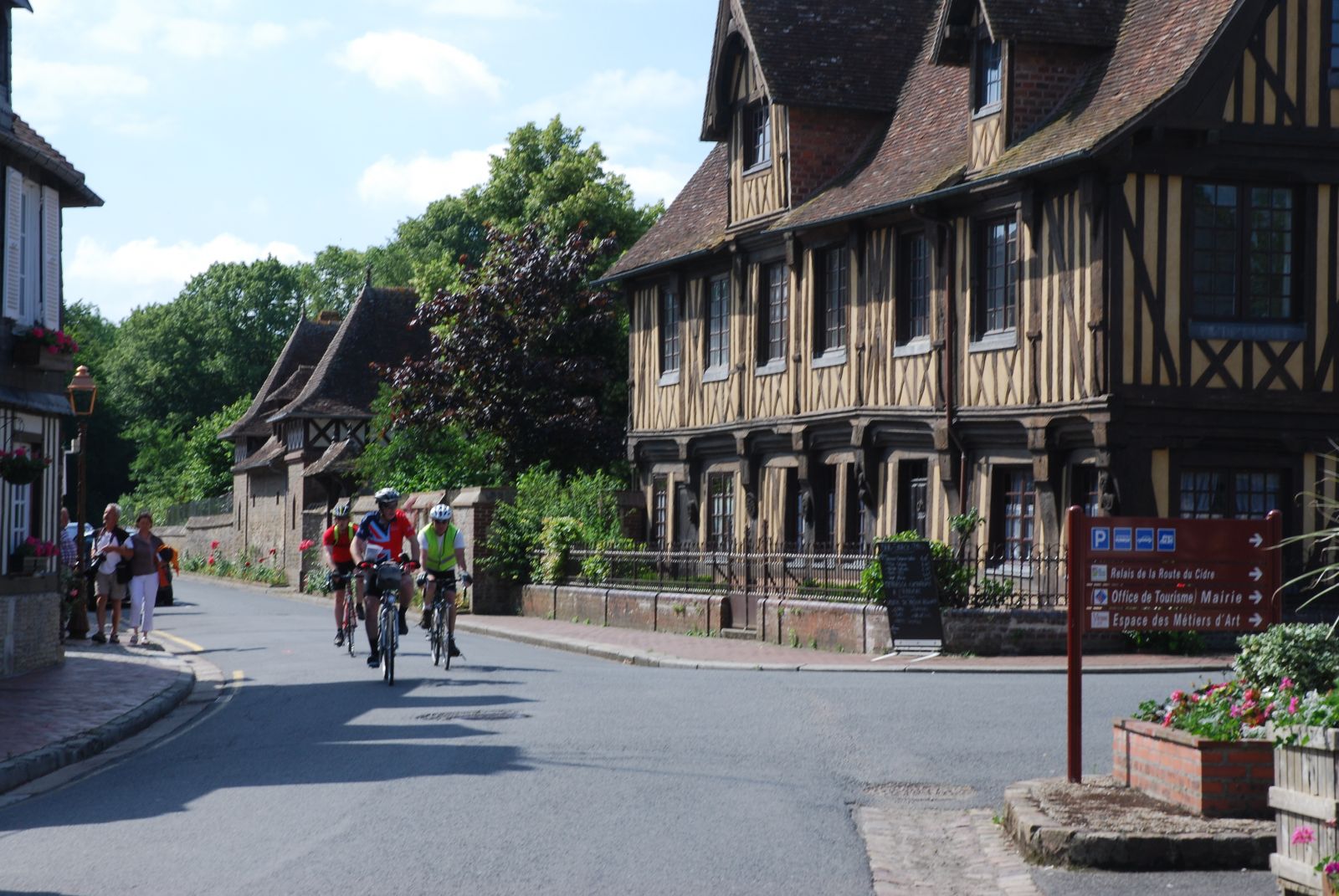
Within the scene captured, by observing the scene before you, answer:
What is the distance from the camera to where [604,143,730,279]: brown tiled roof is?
3092cm

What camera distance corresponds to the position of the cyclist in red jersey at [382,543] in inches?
682

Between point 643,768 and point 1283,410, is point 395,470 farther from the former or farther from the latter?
point 643,768

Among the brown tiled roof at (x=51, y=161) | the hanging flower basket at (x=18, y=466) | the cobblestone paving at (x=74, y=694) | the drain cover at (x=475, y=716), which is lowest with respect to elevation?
the cobblestone paving at (x=74, y=694)

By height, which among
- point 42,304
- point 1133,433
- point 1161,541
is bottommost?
point 1161,541

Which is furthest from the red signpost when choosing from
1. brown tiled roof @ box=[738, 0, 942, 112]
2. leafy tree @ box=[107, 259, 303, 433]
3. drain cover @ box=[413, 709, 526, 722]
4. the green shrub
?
leafy tree @ box=[107, 259, 303, 433]

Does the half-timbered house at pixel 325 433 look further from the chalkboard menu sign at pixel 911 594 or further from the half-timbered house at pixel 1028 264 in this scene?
the chalkboard menu sign at pixel 911 594

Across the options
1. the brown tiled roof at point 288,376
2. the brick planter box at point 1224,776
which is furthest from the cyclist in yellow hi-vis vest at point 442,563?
the brown tiled roof at point 288,376

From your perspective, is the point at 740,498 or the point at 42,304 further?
the point at 740,498

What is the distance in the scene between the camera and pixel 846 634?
20922 millimetres

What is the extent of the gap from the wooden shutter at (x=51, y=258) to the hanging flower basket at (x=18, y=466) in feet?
10.3

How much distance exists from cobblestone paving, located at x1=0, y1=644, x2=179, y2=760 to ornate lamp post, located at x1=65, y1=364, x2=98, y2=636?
2.94 metres

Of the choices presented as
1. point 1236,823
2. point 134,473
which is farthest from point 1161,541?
point 134,473

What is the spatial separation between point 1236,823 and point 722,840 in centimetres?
236

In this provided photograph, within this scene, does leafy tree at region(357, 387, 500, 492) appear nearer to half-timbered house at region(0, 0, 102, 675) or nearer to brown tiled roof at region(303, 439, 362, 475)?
brown tiled roof at region(303, 439, 362, 475)
